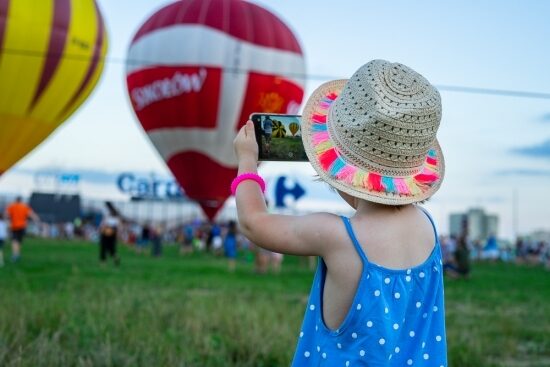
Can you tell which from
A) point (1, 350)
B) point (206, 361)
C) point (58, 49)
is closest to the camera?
point (1, 350)

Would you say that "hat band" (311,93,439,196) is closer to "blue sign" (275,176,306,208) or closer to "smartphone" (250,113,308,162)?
"smartphone" (250,113,308,162)

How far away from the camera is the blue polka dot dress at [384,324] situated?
7.06 feet

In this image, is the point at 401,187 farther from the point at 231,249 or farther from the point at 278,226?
the point at 231,249

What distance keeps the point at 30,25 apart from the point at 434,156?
13239mm

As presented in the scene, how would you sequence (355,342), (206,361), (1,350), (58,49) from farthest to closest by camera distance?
(58,49), (206,361), (1,350), (355,342)

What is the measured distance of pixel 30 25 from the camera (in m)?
14.4

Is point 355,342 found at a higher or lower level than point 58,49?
lower

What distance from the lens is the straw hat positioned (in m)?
2.21

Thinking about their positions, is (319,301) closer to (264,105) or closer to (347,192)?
(347,192)

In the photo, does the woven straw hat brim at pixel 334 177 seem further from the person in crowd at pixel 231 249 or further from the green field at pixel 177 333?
the person in crowd at pixel 231 249

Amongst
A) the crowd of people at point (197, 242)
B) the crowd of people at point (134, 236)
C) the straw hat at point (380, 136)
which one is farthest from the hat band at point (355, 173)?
the crowd of people at point (197, 242)

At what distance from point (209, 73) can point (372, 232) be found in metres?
17.0

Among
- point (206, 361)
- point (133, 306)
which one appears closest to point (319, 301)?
point (206, 361)

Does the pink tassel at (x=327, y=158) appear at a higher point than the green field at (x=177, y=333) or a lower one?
higher
